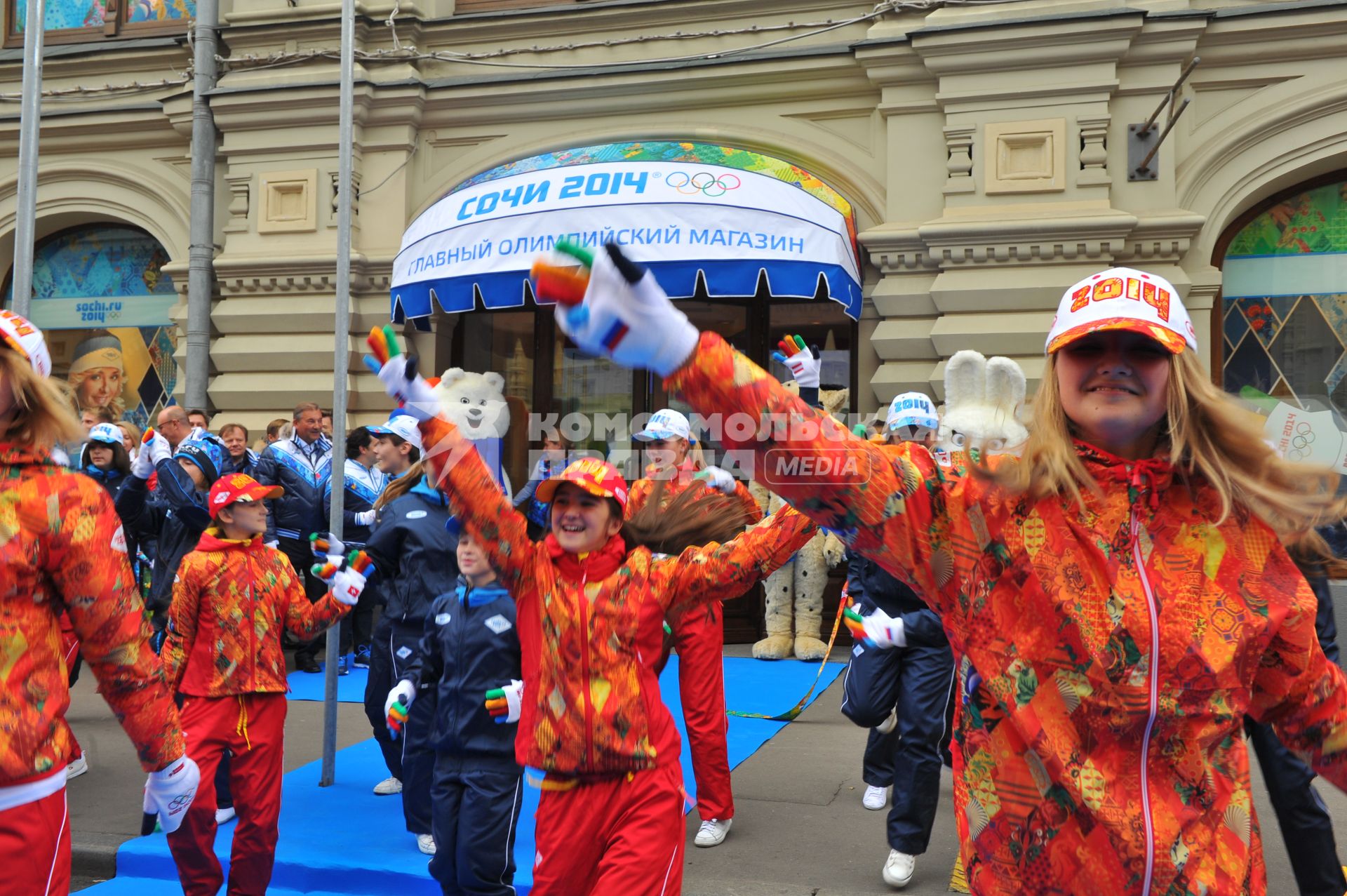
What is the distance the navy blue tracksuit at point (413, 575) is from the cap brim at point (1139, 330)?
3760 millimetres

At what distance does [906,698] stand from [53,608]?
135 inches

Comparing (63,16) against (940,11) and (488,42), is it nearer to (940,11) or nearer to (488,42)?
(488,42)

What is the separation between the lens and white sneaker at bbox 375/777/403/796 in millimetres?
5875

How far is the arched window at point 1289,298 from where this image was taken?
9055mm

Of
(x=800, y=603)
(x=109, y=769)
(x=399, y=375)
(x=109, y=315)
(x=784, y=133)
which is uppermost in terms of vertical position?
(x=784, y=133)

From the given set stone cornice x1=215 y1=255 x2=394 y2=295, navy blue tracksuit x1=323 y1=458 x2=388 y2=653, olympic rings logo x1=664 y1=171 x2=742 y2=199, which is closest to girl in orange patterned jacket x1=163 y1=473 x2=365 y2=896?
navy blue tracksuit x1=323 y1=458 x2=388 y2=653

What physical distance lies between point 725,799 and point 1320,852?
238 cm

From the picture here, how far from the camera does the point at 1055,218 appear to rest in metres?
8.95

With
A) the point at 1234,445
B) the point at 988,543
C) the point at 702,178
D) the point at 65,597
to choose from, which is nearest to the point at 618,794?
the point at 65,597

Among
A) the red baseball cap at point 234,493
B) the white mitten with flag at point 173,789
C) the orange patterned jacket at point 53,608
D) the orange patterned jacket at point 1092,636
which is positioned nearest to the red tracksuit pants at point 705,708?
the red baseball cap at point 234,493

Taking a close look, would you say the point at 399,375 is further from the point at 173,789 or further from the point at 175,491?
the point at 175,491

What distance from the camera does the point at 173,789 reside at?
288 centimetres

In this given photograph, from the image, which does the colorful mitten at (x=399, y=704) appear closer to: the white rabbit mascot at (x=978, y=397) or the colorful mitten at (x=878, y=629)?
the colorful mitten at (x=878, y=629)

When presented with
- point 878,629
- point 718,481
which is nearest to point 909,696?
point 878,629
